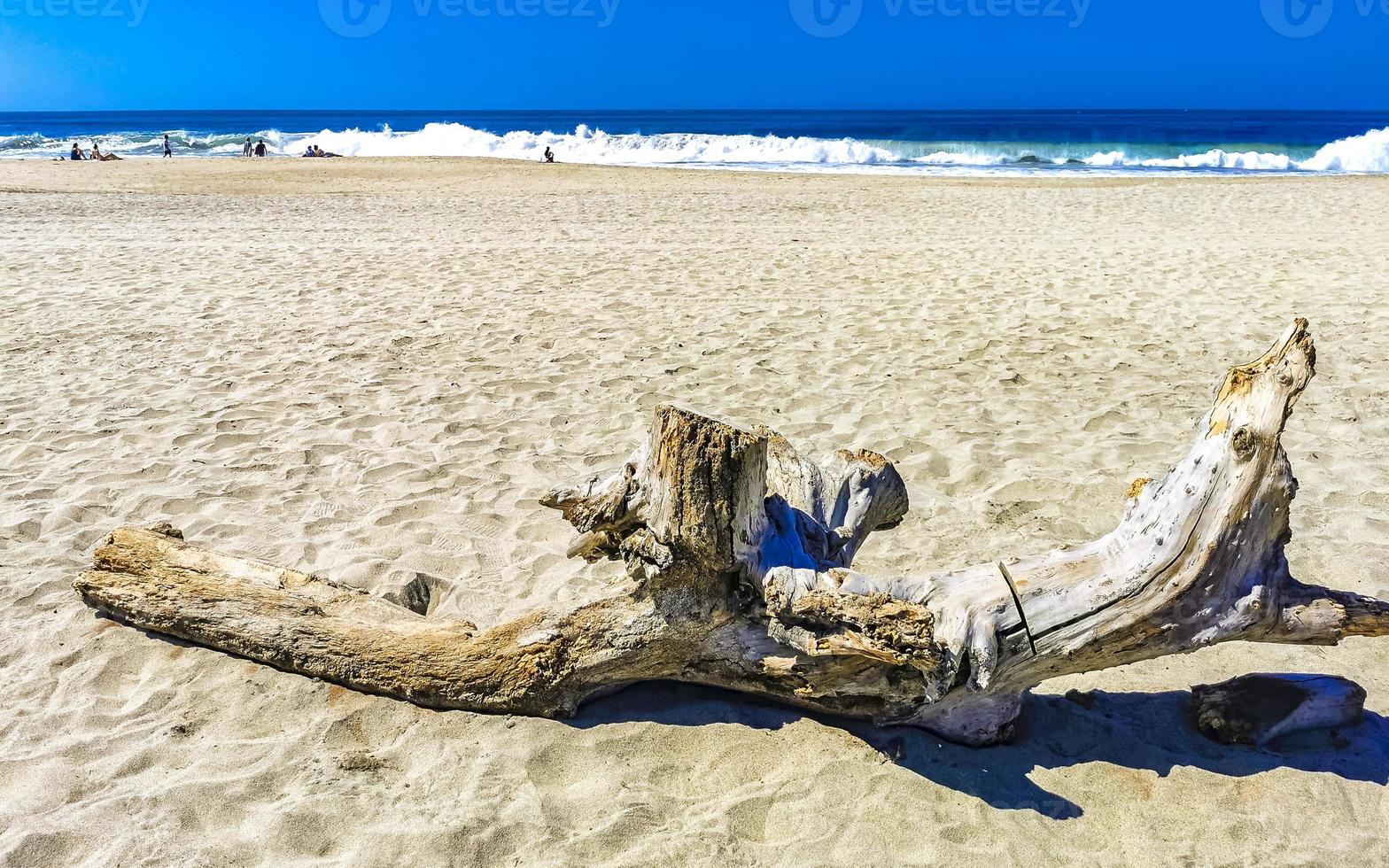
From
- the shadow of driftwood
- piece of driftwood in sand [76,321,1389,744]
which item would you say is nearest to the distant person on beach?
piece of driftwood in sand [76,321,1389,744]

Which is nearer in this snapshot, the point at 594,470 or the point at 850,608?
the point at 850,608

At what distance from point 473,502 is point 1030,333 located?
473cm

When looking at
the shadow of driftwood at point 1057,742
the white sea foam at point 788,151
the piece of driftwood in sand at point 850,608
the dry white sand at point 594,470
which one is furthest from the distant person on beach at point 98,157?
the shadow of driftwood at point 1057,742

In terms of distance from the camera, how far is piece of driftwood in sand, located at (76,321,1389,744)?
2.48m

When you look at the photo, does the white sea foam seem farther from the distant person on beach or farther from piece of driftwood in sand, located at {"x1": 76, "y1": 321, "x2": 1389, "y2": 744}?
piece of driftwood in sand, located at {"x1": 76, "y1": 321, "x2": 1389, "y2": 744}

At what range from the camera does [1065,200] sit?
17.9m

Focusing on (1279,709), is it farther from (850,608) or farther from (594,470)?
(594,470)

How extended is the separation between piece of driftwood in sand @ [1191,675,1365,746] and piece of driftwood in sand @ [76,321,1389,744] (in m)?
0.30

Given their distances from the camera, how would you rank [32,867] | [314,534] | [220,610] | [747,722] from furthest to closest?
1. [314,534]
2. [220,610]
3. [747,722]
4. [32,867]

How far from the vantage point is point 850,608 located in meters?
2.53

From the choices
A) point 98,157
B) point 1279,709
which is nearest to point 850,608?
point 1279,709

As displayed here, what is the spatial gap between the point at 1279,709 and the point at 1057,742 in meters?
0.67

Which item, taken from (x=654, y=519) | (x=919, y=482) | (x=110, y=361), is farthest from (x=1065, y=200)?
(x=654, y=519)

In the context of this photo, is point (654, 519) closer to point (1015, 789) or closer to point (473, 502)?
point (1015, 789)
